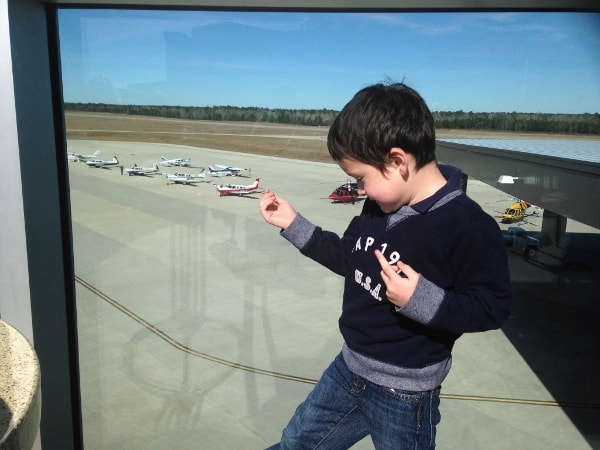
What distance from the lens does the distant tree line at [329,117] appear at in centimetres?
181

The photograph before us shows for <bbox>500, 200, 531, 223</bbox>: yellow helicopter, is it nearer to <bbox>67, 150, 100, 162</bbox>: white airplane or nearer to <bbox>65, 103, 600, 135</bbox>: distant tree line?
<bbox>65, 103, 600, 135</bbox>: distant tree line

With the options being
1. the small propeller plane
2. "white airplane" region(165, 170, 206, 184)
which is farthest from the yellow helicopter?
"white airplane" region(165, 170, 206, 184)

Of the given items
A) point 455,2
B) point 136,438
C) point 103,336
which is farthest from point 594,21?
point 136,438

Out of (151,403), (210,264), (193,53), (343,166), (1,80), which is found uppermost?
(193,53)

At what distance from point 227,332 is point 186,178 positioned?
63 centimetres

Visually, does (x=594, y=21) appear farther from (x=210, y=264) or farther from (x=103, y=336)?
(x=103, y=336)

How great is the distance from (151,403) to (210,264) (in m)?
0.63

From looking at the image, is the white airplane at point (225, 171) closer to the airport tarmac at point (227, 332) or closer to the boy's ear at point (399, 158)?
the airport tarmac at point (227, 332)

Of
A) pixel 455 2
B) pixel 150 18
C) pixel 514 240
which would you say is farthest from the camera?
pixel 514 240

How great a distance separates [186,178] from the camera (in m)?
2.04

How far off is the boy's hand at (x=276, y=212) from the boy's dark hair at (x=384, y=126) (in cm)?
32

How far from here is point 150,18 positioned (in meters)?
1.86

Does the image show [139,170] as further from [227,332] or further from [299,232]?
[299,232]

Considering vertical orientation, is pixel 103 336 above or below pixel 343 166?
below
